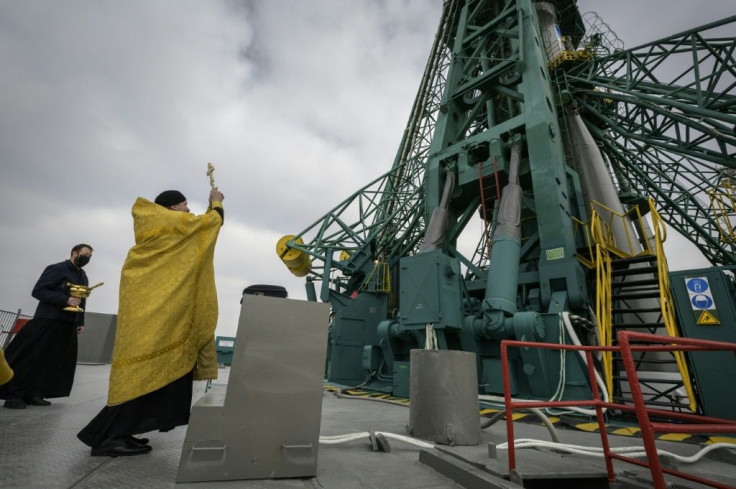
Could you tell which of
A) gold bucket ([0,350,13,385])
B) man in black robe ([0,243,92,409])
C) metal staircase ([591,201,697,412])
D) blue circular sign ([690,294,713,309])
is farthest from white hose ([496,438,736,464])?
man in black robe ([0,243,92,409])

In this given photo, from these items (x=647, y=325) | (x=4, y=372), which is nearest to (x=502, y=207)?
(x=647, y=325)

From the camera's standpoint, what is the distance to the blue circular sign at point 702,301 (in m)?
4.44

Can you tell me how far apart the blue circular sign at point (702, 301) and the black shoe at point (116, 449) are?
6.29 metres

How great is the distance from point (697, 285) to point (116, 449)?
6493mm

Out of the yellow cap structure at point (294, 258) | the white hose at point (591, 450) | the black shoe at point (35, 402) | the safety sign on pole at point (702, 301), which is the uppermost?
the yellow cap structure at point (294, 258)

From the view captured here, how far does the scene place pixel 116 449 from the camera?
194 centimetres

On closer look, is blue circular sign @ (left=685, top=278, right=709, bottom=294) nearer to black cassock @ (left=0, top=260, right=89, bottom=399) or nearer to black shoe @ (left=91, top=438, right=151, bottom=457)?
black shoe @ (left=91, top=438, right=151, bottom=457)

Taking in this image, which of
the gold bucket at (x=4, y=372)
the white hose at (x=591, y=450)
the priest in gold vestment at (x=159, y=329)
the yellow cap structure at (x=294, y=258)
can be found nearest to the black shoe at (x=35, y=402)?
the priest in gold vestment at (x=159, y=329)

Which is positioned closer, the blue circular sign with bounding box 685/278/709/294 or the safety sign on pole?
the safety sign on pole

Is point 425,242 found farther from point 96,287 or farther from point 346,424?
point 96,287

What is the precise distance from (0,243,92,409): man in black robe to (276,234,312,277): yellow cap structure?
→ 741cm

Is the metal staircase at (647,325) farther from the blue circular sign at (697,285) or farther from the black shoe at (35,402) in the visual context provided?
the black shoe at (35,402)

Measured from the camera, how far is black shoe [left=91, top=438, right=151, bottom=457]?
6.31 feet

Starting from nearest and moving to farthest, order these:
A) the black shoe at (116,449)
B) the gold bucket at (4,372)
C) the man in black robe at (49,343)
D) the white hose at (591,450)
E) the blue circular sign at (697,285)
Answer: the gold bucket at (4,372) → the black shoe at (116,449) → the white hose at (591,450) → the man in black robe at (49,343) → the blue circular sign at (697,285)
